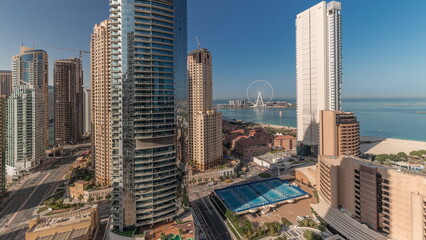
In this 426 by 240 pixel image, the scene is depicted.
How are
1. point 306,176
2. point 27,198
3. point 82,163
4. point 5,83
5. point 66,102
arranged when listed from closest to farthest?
point 27,198 → point 306,176 → point 82,163 → point 66,102 → point 5,83

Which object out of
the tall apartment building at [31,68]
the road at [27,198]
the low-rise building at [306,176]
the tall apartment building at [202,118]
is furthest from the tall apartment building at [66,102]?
the low-rise building at [306,176]

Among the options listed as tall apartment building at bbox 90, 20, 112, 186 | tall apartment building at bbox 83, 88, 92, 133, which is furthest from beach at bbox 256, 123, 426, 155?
tall apartment building at bbox 83, 88, 92, 133

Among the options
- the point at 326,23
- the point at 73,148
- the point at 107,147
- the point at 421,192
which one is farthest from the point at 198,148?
the point at 73,148

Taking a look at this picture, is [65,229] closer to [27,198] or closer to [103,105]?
[103,105]

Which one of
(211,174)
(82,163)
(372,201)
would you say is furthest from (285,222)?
(82,163)

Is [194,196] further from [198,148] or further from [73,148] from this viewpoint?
[73,148]

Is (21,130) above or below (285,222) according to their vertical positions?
above

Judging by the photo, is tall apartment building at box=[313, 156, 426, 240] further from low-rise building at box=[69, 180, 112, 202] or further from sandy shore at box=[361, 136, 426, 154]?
sandy shore at box=[361, 136, 426, 154]
